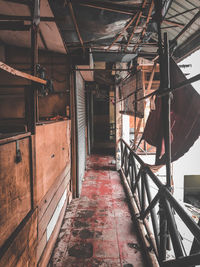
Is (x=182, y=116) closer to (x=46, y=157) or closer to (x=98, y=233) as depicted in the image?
(x=46, y=157)

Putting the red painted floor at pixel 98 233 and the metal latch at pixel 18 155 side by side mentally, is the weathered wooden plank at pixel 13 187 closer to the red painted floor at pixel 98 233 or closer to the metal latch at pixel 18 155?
the metal latch at pixel 18 155

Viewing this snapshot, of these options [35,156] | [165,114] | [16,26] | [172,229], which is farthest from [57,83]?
[172,229]

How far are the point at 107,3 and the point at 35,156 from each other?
3083 mm

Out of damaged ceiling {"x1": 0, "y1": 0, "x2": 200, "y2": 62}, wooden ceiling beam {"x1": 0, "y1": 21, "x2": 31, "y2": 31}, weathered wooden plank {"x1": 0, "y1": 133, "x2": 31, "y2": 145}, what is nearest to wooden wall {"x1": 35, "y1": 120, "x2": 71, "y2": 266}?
weathered wooden plank {"x1": 0, "y1": 133, "x2": 31, "y2": 145}

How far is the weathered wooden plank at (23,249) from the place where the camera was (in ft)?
5.93

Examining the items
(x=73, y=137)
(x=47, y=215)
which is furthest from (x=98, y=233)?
(x=73, y=137)

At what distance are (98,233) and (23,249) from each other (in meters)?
2.58

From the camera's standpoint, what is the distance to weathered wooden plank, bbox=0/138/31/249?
1.77 metres

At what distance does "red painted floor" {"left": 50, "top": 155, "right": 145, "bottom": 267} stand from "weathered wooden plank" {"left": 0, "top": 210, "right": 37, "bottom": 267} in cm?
139

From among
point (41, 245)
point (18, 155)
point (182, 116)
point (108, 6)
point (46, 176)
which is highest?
point (108, 6)

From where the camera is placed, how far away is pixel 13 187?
1.99 meters

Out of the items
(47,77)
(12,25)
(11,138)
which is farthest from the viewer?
(47,77)

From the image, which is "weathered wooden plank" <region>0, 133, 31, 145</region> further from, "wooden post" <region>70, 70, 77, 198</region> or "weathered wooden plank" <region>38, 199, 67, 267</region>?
"wooden post" <region>70, 70, 77, 198</region>

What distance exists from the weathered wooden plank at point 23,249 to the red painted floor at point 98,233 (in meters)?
1.39
